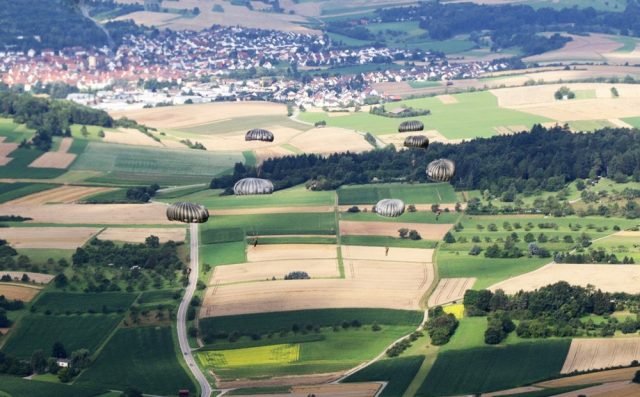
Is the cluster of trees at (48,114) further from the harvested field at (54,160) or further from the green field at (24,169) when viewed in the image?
the green field at (24,169)

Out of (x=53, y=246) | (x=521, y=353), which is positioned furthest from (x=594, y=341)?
(x=53, y=246)

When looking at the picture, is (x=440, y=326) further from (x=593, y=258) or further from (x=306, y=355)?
(x=593, y=258)

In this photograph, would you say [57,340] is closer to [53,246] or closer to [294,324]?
[294,324]

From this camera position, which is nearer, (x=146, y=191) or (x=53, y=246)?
(x=53, y=246)

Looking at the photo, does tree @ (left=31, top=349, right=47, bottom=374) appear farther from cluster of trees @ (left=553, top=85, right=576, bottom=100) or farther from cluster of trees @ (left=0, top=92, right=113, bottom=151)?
cluster of trees @ (left=553, top=85, right=576, bottom=100)

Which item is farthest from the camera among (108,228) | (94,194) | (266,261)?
(94,194)

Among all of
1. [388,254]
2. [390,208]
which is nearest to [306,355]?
[388,254]

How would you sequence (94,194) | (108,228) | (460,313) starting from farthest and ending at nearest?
(94,194) → (108,228) → (460,313)
